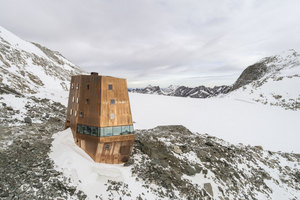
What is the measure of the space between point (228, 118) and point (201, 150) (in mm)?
22345

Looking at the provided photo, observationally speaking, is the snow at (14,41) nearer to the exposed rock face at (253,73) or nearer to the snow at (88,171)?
the snow at (88,171)

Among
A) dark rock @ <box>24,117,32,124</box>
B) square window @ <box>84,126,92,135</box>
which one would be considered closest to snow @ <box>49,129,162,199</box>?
square window @ <box>84,126,92,135</box>

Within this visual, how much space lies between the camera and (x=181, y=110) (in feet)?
Result: 134

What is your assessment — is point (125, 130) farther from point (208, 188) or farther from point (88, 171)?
point (208, 188)

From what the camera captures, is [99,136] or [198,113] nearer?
[99,136]

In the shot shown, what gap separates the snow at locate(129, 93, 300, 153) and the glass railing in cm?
1559

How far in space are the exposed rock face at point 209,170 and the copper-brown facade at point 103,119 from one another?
2.50 metres

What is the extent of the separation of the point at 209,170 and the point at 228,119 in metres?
24.3

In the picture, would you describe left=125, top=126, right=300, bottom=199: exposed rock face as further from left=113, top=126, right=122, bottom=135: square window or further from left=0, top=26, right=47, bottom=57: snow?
left=0, top=26, right=47, bottom=57: snow

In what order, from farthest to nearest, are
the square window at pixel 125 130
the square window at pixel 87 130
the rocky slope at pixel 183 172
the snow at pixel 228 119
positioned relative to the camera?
1. the snow at pixel 228 119
2. the square window at pixel 125 130
3. the square window at pixel 87 130
4. the rocky slope at pixel 183 172

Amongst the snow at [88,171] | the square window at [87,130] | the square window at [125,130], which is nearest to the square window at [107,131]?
the square window at [125,130]

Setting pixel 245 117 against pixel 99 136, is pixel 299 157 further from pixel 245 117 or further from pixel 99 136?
pixel 99 136

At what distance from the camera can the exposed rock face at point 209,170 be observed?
A: 13094 millimetres

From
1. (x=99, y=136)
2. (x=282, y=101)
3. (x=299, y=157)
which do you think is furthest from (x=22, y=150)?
(x=282, y=101)
